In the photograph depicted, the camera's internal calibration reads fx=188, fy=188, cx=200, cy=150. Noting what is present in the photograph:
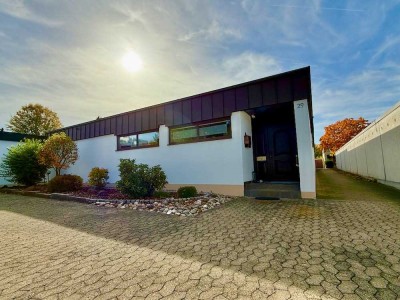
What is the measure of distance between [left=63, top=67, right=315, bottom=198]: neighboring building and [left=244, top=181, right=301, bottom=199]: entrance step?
260mm

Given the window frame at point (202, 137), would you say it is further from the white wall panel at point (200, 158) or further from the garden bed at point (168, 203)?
the garden bed at point (168, 203)

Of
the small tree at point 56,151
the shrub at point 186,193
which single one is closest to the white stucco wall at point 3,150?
the small tree at point 56,151

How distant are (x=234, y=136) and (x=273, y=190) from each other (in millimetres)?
2594

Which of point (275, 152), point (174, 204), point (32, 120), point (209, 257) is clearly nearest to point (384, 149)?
point (275, 152)

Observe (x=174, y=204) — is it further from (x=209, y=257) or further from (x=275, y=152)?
(x=275, y=152)

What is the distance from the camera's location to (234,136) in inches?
308

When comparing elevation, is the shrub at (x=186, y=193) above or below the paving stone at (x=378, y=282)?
above

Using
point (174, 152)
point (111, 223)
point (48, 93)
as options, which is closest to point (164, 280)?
point (111, 223)

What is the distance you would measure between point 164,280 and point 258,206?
434 centimetres

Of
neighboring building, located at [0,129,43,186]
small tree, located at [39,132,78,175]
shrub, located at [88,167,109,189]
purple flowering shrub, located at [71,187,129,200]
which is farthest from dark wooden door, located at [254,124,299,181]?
neighboring building, located at [0,129,43,186]

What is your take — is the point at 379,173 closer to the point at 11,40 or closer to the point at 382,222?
the point at 382,222

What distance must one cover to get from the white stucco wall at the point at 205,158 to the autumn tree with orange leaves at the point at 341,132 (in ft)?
118

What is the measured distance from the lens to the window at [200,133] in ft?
27.0

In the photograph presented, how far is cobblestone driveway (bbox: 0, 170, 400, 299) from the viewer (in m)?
2.00
